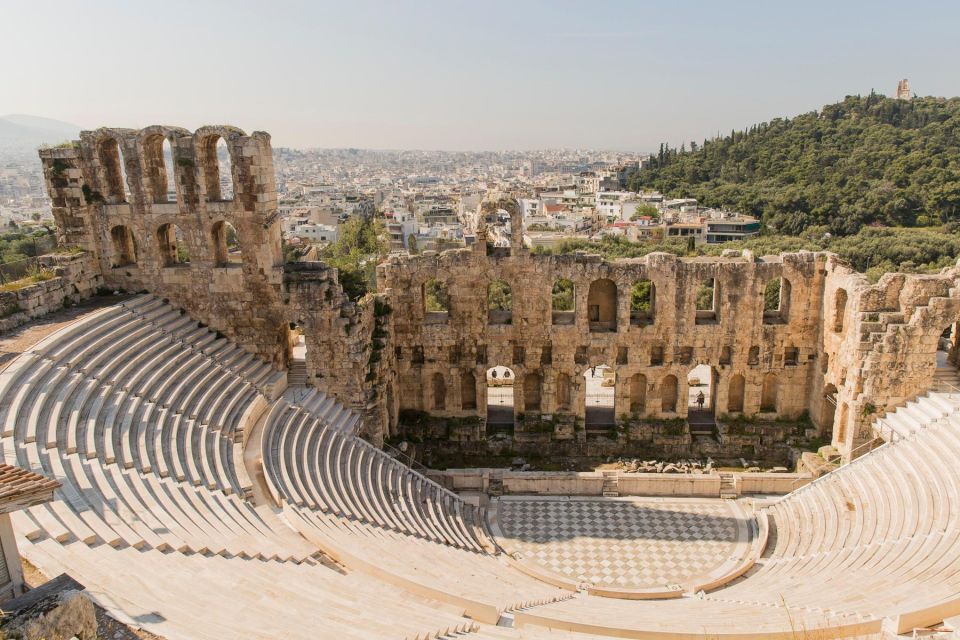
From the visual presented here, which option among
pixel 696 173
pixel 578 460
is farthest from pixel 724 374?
pixel 696 173

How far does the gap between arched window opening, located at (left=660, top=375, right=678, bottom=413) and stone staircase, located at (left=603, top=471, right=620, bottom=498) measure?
4.71 metres

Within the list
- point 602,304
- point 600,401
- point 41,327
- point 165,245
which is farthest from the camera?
point 600,401

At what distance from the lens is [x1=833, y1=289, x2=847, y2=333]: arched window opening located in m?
23.7

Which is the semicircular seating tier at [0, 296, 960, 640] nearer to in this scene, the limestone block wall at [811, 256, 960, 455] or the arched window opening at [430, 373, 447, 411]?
the limestone block wall at [811, 256, 960, 455]

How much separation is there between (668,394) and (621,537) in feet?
25.6

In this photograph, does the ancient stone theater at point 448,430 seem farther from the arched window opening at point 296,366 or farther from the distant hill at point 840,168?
the distant hill at point 840,168

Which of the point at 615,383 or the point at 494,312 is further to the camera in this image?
the point at 494,312

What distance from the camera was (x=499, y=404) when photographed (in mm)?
28891

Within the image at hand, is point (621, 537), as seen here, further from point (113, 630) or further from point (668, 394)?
point (113, 630)

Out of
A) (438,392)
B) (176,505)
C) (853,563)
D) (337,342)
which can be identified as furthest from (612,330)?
(176,505)

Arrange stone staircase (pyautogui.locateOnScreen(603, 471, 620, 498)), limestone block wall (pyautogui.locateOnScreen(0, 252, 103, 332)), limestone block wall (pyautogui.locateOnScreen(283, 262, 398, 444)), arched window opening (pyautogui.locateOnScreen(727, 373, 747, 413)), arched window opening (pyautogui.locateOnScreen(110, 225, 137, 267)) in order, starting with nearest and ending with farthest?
limestone block wall (pyautogui.locateOnScreen(0, 252, 103, 332))
stone staircase (pyautogui.locateOnScreen(603, 471, 620, 498))
limestone block wall (pyautogui.locateOnScreen(283, 262, 398, 444))
arched window opening (pyautogui.locateOnScreen(110, 225, 137, 267))
arched window opening (pyautogui.locateOnScreen(727, 373, 747, 413))

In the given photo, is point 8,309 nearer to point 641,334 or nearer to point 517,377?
point 517,377

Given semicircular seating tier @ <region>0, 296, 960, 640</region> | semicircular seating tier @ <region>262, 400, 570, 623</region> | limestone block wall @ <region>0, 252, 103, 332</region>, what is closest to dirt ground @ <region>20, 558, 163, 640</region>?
semicircular seating tier @ <region>0, 296, 960, 640</region>

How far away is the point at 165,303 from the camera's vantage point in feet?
78.8
